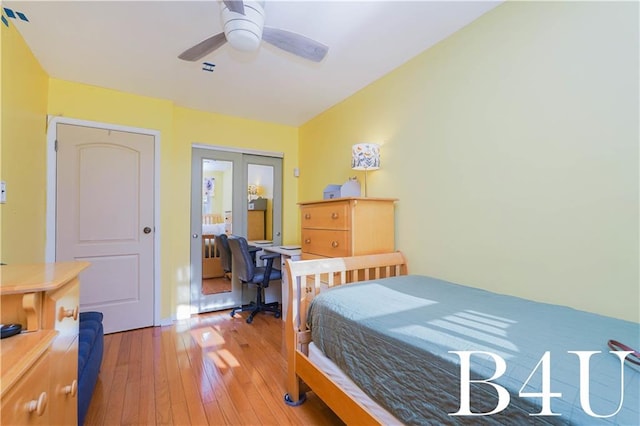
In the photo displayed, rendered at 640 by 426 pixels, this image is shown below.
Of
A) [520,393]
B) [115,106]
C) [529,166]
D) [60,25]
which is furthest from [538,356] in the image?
[115,106]

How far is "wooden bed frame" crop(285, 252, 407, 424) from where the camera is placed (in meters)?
1.33

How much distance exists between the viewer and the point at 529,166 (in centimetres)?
162

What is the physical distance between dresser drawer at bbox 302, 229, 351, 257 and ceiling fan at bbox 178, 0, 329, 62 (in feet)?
4.24

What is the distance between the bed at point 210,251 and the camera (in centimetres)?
355

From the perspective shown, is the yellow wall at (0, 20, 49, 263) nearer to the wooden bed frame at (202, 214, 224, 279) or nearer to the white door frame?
the white door frame

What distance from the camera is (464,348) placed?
3.16 ft

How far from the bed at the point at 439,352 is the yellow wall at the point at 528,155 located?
25 centimetres

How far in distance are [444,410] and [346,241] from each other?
1.37 m

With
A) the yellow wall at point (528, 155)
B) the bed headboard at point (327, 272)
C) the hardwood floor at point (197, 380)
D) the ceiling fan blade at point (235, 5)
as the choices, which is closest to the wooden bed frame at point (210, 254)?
the hardwood floor at point (197, 380)

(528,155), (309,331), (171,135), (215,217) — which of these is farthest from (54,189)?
(528,155)

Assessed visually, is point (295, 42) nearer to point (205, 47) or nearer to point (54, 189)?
point (205, 47)

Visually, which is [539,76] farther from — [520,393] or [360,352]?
[360,352]

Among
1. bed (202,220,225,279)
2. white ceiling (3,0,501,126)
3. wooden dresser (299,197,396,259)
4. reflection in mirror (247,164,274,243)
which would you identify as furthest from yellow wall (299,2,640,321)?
bed (202,220,225,279)

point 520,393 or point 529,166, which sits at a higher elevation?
point 529,166
